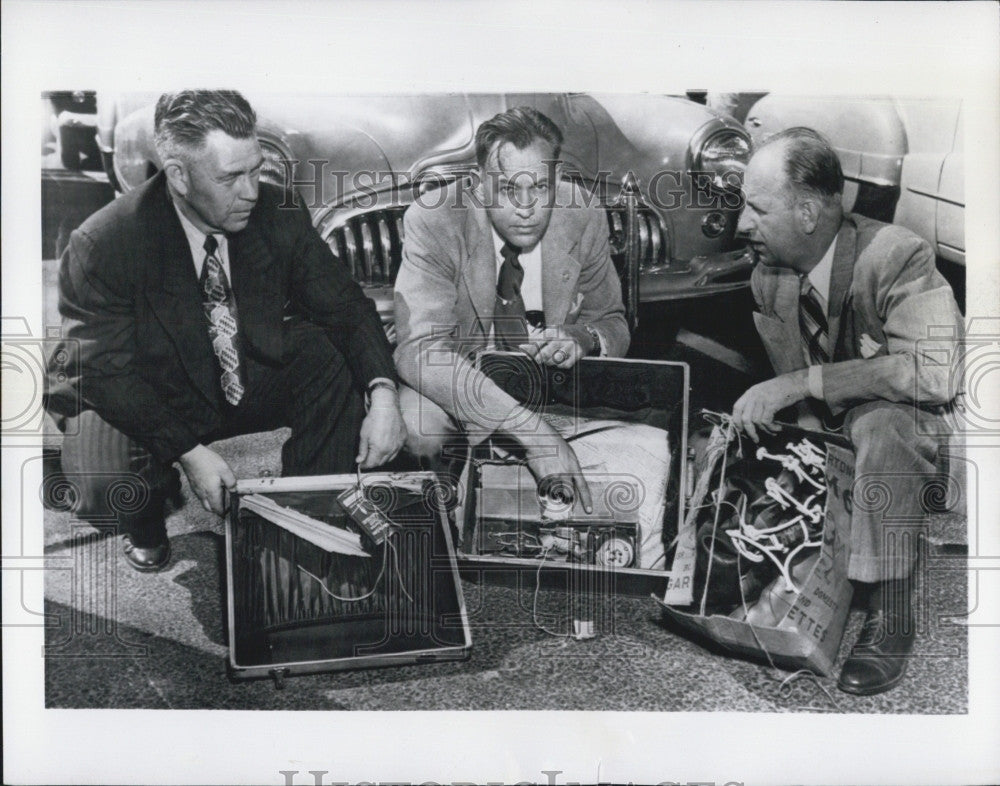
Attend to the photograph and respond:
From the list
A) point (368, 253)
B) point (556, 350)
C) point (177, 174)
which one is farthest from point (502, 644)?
point (177, 174)

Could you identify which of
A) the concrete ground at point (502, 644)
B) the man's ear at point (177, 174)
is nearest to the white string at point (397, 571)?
the concrete ground at point (502, 644)

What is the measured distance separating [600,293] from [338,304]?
941mm

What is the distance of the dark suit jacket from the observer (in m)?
3.73

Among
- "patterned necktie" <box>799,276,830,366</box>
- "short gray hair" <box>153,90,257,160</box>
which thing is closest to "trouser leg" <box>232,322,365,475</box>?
"short gray hair" <box>153,90,257,160</box>

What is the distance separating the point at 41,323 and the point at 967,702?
361 centimetres

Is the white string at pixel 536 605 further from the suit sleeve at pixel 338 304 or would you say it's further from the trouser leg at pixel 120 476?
the trouser leg at pixel 120 476

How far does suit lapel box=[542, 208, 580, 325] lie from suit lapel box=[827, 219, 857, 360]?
920 mm

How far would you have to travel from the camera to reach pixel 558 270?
378 centimetres

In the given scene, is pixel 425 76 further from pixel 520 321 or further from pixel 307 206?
pixel 520 321

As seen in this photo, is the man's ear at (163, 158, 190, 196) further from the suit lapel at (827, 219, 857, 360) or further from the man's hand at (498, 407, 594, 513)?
the suit lapel at (827, 219, 857, 360)

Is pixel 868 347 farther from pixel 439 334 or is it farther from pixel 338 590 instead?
pixel 338 590

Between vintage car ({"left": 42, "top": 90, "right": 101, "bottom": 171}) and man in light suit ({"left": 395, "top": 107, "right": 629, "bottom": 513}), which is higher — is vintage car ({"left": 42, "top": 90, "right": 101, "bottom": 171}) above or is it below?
above

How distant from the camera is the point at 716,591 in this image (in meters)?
3.74

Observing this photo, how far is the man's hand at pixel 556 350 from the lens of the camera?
12.4 feet
